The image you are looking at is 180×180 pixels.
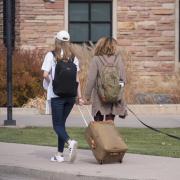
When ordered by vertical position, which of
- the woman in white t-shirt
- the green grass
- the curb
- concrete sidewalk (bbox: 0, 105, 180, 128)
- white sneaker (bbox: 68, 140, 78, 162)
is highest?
the woman in white t-shirt

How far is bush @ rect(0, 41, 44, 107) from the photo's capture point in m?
20.3

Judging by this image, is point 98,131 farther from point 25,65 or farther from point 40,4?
point 40,4

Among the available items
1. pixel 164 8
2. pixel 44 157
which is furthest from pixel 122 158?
pixel 164 8

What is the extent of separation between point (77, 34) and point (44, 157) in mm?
13609

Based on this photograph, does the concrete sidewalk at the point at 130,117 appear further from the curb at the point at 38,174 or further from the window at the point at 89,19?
the window at the point at 89,19

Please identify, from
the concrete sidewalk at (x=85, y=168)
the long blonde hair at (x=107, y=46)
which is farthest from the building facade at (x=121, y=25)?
the long blonde hair at (x=107, y=46)

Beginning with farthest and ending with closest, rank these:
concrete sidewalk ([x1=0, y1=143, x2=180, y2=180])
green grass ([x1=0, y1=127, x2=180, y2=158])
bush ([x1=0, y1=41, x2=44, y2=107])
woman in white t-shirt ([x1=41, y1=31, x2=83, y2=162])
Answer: bush ([x1=0, y1=41, x2=44, y2=107]) → green grass ([x1=0, y1=127, x2=180, y2=158]) → woman in white t-shirt ([x1=41, y1=31, x2=83, y2=162]) → concrete sidewalk ([x1=0, y1=143, x2=180, y2=180])

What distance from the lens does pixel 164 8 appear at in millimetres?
25141

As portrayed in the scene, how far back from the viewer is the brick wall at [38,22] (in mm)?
24828

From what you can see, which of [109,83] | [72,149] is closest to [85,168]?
[72,149]

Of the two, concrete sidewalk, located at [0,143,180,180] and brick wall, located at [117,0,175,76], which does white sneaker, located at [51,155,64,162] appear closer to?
concrete sidewalk, located at [0,143,180,180]

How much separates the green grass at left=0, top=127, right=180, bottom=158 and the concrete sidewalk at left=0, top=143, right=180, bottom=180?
83cm

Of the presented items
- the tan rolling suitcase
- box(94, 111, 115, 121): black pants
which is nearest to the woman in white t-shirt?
the tan rolling suitcase

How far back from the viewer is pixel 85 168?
1065 cm
